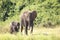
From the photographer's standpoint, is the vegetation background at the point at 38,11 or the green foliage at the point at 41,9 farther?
the green foliage at the point at 41,9

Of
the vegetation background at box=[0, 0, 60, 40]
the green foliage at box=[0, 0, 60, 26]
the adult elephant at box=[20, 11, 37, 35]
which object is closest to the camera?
the adult elephant at box=[20, 11, 37, 35]

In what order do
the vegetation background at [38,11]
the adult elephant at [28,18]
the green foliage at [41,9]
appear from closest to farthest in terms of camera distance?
the adult elephant at [28,18] < the vegetation background at [38,11] < the green foliage at [41,9]

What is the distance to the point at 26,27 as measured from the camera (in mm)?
14898

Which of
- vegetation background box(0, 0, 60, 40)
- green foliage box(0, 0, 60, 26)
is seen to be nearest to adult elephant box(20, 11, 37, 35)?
vegetation background box(0, 0, 60, 40)

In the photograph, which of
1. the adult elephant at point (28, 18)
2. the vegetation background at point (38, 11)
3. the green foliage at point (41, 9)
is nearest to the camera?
the adult elephant at point (28, 18)

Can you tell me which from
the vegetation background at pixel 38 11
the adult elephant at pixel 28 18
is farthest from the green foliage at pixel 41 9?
the adult elephant at pixel 28 18

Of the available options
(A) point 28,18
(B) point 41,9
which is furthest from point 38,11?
(A) point 28,18

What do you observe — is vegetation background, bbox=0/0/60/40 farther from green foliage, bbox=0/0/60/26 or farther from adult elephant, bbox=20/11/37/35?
adult elephant, bbox=20/11/37/35

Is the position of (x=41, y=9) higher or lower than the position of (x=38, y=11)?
higher

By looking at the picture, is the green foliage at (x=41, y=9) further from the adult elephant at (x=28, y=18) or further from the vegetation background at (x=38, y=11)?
the adult elephant at (x=28, y=18)

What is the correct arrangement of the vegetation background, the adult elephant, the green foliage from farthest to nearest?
the green foliage, the vegetation background, the adult elephant

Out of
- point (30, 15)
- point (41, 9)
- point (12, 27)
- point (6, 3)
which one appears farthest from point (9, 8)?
point (30, 15)

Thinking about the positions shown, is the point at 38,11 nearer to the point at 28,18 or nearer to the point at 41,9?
the point at 41,9

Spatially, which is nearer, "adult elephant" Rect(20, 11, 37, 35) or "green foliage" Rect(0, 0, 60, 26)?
"adult elephant" Rect(20, 11, 37, 35)
